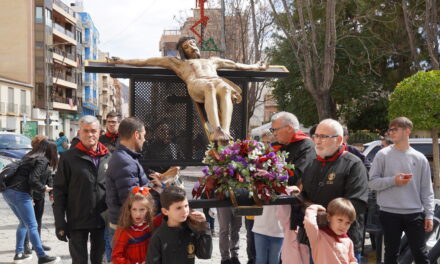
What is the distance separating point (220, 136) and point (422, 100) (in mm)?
6488

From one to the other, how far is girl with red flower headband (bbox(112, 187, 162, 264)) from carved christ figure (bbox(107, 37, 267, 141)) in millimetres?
1201

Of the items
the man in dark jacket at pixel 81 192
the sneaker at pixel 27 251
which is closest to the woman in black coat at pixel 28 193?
the sneaker at pixel 27 251

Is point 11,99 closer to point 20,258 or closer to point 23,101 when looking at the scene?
point 23,101

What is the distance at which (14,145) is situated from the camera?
16.2 m

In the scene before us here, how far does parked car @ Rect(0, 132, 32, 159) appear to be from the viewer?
15.4m

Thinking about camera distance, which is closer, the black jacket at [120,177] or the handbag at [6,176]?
the black jacket at [120,177]

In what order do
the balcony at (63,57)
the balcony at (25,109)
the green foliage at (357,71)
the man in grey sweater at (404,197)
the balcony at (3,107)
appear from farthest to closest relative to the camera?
the balcony at (63,57) < the balcony at (25,109) < the balcony at (3,107) < the green foliage at (357,71) < the man in grey sweater at (404,197)

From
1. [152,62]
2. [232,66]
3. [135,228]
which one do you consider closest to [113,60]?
[152,62]

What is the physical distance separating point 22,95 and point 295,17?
29924 mm

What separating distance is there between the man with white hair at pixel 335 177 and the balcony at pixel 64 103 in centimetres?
4877

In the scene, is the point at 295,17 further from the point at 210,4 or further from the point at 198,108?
the point at 198,108

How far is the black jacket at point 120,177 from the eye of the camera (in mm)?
3697

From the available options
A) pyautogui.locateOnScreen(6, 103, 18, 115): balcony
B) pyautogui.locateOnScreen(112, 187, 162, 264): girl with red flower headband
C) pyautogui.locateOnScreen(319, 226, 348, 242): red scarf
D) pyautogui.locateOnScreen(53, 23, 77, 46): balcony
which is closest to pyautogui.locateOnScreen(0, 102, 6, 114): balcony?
pyautogui.locateOnScreen(6, 103, 18, 115): balcony

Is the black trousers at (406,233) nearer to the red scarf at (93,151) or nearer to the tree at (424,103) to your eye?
the red scarf at (93,151)
